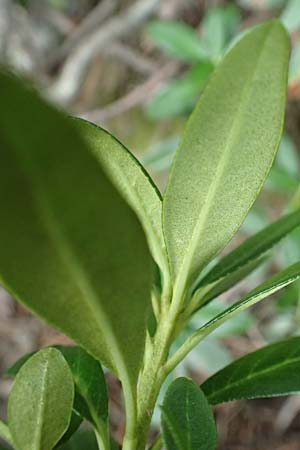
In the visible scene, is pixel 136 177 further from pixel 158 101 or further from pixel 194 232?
pixel 158 101

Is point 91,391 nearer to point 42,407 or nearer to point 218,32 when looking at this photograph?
point 42,407

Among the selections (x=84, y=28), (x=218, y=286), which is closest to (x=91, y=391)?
(x=218, y=286)

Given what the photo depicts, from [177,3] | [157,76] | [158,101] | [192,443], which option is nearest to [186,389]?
[192,443]

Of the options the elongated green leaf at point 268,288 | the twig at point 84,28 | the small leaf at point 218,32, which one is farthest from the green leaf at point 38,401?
the twig at point 84,28

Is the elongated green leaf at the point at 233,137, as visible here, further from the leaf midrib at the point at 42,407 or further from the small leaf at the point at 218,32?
the small leaf at the point at 218,32

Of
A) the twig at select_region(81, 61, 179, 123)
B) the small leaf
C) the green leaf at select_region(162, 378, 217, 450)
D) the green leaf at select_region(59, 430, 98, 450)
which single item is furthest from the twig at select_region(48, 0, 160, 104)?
the green leaf at select_region(162, 378, 217, 450)

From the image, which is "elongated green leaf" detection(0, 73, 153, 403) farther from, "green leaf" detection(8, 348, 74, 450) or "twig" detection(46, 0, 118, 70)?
"twig" detection(46, 0, 118, 70)
